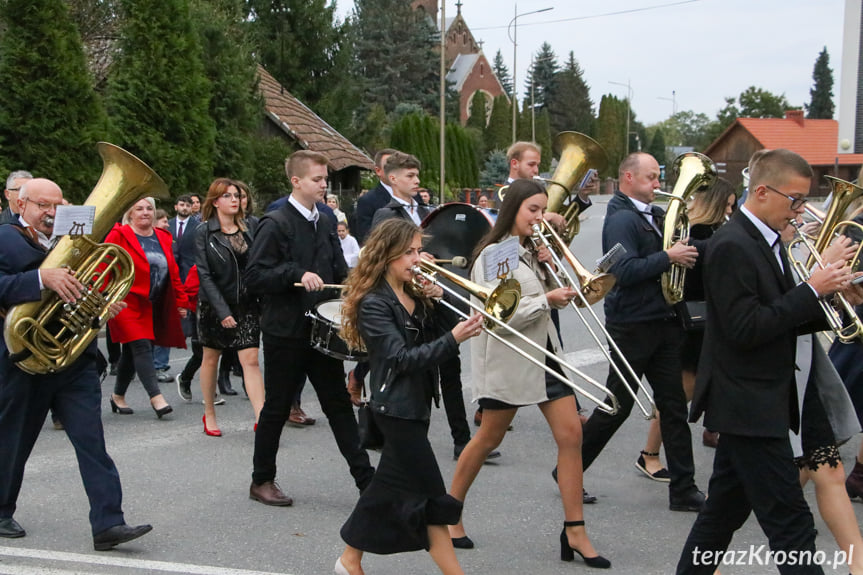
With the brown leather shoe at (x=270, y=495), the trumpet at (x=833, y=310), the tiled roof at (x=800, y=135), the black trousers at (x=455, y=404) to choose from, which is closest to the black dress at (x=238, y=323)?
the black trousers at (x=455, y=404)

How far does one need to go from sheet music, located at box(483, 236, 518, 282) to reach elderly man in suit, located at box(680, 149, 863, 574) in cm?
88

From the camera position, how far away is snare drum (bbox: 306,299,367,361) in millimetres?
5051

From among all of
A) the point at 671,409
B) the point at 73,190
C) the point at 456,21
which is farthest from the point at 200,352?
the point at 456,21

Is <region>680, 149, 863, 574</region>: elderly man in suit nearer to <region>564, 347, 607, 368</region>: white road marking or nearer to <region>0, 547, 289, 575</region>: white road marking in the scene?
<region>0, 547, 289, 575</region>: white road marking

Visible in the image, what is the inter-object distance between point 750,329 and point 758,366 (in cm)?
20

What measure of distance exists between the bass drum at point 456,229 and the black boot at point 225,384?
3.30 m

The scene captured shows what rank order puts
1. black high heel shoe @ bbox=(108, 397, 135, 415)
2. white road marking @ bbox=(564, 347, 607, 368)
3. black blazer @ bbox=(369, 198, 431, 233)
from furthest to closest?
white road marking @ bbox=(564, 347, 607, 368) → black high heel shoe @ bbox=(108, 397, 135, 415) → black blazer @ bbox=(369, 198, 431, 233)

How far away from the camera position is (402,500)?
3.93m

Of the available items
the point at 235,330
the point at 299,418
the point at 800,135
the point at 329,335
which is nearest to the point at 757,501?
the point at 329,335

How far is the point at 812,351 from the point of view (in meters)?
3.92

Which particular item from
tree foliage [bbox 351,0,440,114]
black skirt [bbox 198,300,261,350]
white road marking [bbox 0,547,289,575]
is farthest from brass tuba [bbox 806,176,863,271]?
tree foliage [bbox 351,0,440,114]

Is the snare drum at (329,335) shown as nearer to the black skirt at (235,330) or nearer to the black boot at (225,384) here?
the black skirt at (235,330)

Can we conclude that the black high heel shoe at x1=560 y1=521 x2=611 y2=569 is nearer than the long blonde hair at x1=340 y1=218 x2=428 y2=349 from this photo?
No

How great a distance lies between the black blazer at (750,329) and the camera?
343 cm
